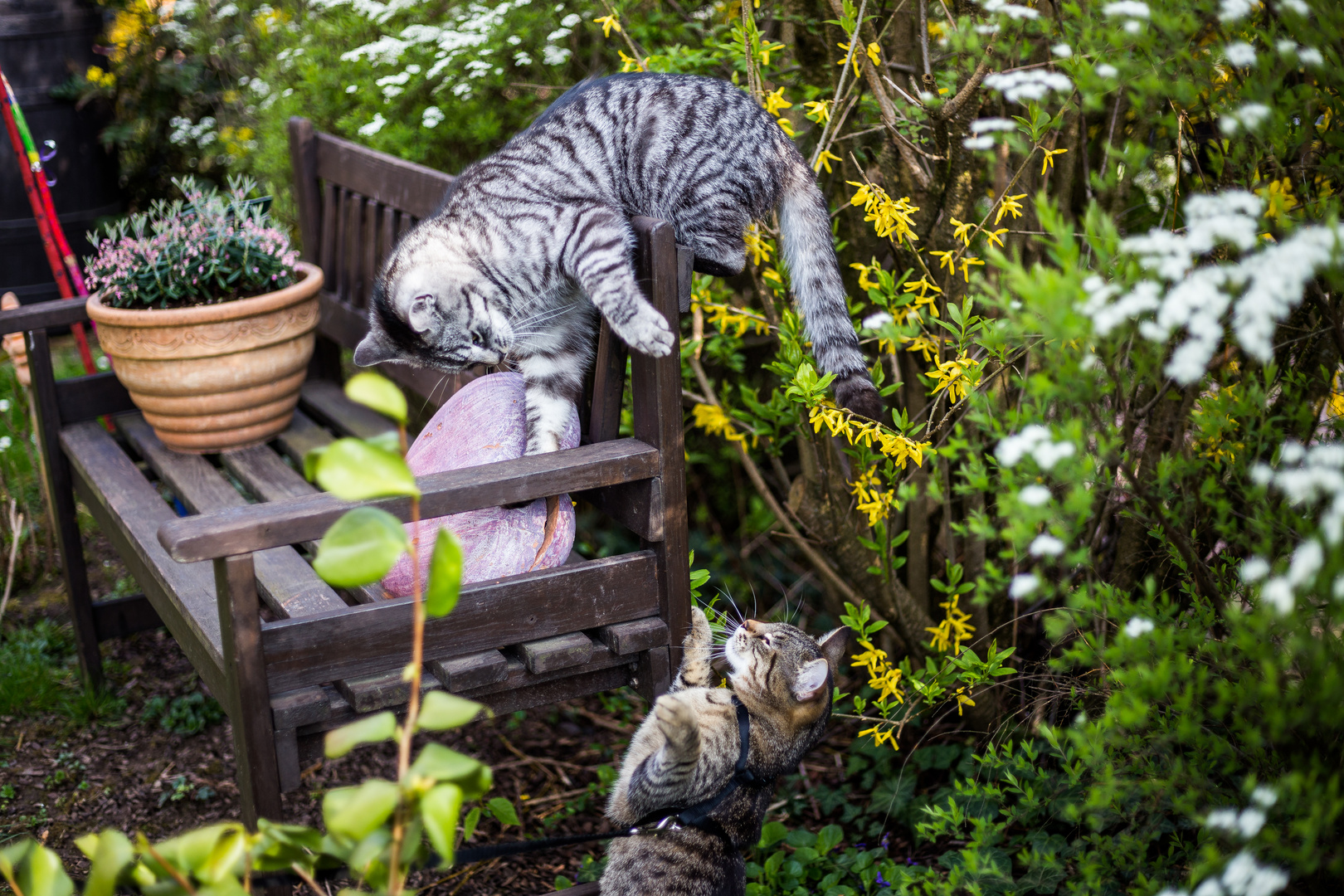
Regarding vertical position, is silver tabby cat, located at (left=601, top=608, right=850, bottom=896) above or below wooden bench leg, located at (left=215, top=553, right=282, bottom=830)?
below

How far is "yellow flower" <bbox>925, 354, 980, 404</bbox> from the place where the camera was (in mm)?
1938

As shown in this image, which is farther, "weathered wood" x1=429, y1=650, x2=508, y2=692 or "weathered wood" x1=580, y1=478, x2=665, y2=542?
"weathered wood" x1=580, y1=478, x2=665, y2=542

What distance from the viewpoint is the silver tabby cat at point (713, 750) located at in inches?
73.0

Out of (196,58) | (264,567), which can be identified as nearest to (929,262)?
(264,567)

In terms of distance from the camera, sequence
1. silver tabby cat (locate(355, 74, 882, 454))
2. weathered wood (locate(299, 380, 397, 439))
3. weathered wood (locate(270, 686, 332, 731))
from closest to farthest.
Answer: weathered wood (locate(270, 686, 332, 731)) → silver tabby cat (locate(355, 74, 882, 454)) → weathered wood (locate(299, 380, 397, 439))

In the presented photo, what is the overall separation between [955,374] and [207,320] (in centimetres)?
185

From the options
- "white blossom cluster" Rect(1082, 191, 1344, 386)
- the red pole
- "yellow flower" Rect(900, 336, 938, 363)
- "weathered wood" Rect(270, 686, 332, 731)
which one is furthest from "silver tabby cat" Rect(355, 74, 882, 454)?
the red pole

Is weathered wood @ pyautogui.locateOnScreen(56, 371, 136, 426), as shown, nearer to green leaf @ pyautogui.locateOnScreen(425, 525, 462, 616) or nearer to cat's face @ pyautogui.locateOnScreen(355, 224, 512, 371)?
cat's face @ pyautogui.locateOnScreen(355, 224, 512, 371)

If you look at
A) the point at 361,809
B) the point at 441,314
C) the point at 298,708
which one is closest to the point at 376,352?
the point at 441,314

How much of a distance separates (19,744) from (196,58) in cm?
429

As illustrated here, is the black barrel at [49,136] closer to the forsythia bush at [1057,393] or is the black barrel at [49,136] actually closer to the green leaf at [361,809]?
the forsythia bush at [1057,393]

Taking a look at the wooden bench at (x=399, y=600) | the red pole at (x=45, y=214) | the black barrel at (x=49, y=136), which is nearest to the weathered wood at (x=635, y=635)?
the wooden bench at (x=399, y=600)

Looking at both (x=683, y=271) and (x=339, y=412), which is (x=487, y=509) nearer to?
(x=683, y=271)

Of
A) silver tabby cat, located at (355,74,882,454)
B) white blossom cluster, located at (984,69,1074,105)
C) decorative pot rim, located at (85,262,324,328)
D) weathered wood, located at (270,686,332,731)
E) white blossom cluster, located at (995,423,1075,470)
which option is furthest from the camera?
decorative pot rim, located at (85,262,324,328)
